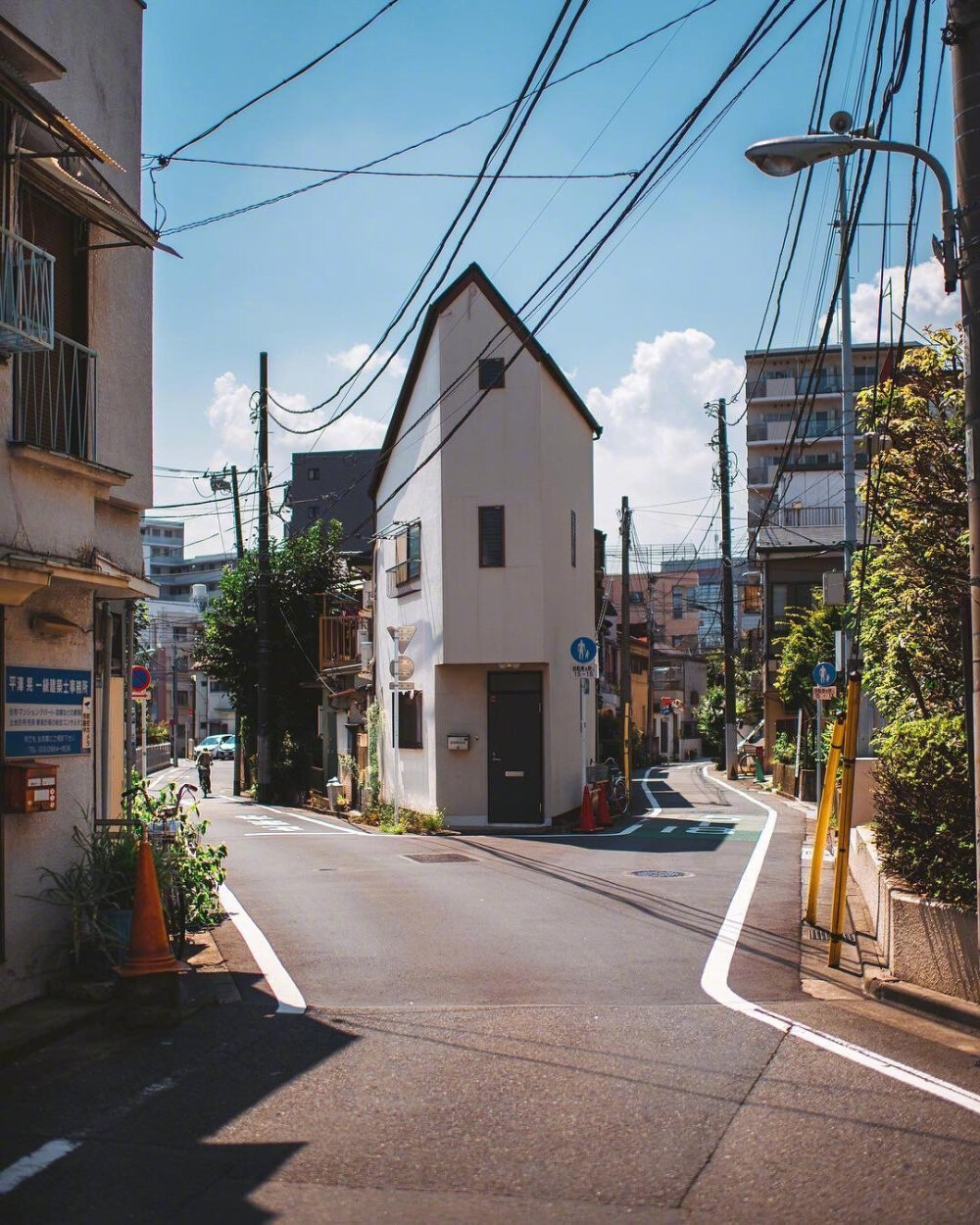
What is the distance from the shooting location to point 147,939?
7.49 m

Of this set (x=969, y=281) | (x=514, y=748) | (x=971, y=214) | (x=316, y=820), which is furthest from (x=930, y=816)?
(x=316, y=820)

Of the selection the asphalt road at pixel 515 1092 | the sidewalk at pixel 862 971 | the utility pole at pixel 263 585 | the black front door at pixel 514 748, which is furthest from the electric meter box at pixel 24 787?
the utility pole at pixel 263 585

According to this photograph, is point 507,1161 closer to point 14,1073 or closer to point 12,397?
point 14,1073

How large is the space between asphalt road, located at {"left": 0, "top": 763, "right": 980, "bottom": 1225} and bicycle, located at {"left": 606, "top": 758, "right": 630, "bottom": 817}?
13298mm

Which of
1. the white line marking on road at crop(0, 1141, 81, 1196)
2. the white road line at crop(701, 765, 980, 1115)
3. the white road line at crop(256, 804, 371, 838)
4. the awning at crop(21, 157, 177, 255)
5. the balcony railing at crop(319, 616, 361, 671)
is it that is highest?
the awning at crop(21, 157, 177, 255)

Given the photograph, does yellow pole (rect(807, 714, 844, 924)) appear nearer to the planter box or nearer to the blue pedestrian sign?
the planter box

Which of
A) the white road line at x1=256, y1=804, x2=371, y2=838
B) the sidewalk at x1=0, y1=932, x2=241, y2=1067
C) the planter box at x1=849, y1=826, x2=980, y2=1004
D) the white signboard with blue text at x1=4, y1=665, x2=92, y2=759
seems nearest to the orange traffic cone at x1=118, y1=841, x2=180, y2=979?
the sidewalk at x1=0, y1=932, x2=241, y2=1067

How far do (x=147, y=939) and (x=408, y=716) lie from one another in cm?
1890

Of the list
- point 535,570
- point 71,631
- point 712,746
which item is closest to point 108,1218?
point 71,631

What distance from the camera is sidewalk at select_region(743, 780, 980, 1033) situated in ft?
24.6

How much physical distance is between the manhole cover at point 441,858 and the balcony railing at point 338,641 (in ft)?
49.5

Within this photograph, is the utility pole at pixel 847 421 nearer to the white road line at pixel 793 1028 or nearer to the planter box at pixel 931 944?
the white road line at pixel 793 1028

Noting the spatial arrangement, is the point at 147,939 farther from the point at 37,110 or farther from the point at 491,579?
the point at 491,579

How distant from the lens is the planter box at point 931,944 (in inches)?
299
